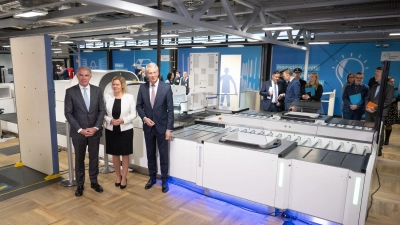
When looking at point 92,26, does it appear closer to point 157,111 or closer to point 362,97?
point 157,111

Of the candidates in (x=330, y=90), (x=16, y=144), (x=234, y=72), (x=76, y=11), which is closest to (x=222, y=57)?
(x=234, y=72)

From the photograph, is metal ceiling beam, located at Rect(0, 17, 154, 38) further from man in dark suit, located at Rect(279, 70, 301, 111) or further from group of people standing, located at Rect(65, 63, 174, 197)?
man in dark suit, located at Rect(279, 70, 301, 111)

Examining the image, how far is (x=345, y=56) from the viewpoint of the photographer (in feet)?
25.7

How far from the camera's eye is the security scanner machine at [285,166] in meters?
2.27

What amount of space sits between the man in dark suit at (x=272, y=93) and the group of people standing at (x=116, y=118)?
259 centimetres

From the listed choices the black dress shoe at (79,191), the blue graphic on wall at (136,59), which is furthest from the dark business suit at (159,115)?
the blue graphic on wall at (136,59)

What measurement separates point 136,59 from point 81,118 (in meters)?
9.94

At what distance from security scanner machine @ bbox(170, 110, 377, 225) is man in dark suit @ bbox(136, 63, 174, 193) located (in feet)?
0.50

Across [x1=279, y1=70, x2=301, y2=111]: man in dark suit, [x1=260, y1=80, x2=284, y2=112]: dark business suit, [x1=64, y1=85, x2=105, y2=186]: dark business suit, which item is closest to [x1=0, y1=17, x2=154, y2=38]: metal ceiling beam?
[x1=64, y1=85, x2=105, y2=186]: dark business suit

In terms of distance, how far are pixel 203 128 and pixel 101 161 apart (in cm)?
187

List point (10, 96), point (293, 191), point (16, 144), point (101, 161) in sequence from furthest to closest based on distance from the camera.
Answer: point (10, 96)
point (16, 144)
point (101, 161)
point (293, 191)

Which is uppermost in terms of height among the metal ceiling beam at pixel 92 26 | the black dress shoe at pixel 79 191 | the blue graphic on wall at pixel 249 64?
the metal ceiling beam at pixel 92 26

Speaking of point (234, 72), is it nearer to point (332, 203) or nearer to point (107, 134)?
point (107, 134)

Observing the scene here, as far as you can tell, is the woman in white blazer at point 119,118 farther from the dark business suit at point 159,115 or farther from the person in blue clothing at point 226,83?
the person in blue clothing at point 226,83
